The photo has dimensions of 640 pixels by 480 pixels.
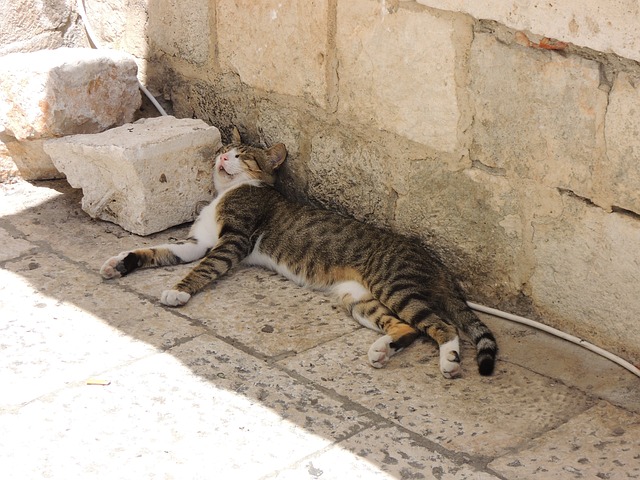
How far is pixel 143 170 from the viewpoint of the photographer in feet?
16.0

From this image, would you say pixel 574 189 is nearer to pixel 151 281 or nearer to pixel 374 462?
pixel 374 462

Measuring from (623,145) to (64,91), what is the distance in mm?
3158

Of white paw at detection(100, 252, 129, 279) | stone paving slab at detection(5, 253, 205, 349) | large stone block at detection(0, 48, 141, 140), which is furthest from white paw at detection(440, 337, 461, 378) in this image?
large stone block at detection(0, 48, 141, 140)

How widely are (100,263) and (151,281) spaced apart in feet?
1.06

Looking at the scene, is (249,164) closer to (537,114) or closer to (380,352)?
(380,352)

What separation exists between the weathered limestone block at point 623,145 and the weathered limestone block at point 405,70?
27.9 inches

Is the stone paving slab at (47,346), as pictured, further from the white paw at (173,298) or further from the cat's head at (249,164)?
the cat's head at (249,164)

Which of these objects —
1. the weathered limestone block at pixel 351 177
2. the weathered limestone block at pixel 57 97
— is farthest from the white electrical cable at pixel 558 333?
the weathered limestone block at pixel 57 97

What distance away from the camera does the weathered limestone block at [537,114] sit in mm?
3625

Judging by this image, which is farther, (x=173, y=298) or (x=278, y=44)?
(x=278, y=44)

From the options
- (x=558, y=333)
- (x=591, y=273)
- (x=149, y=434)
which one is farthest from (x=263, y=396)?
(x=591, y=273)

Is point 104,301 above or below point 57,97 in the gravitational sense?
below

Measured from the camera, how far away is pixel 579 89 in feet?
11.9

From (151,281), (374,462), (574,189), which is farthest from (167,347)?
(574,189)
